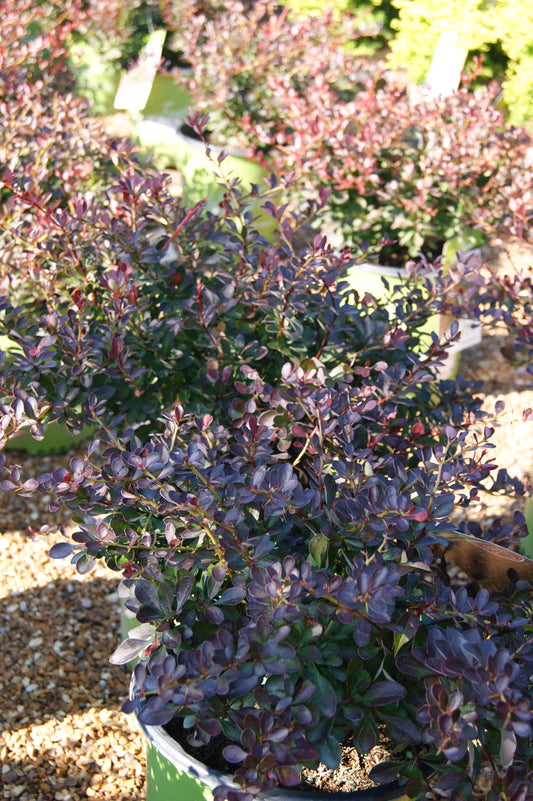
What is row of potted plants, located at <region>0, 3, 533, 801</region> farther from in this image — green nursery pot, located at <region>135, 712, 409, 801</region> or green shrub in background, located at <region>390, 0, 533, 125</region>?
green shrub in background, located at <region>390, 0, 533, 125</region>

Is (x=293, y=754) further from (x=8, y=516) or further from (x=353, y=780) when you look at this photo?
(x=8, y=516)

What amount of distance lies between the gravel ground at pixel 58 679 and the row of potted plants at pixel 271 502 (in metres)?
0.45

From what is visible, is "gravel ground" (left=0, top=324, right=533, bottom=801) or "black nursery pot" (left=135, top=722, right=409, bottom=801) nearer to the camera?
"black nursery pot" (left=135, top=722, right=409, bottom=801)

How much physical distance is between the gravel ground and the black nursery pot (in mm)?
495

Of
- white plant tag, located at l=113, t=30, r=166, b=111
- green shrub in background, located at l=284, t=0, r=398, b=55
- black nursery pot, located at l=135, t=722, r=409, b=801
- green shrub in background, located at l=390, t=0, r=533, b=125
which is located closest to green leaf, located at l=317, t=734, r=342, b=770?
black nursery pot, located at l=135, t=722, r=409, b=801

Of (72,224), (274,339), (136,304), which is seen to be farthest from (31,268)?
(274,339)

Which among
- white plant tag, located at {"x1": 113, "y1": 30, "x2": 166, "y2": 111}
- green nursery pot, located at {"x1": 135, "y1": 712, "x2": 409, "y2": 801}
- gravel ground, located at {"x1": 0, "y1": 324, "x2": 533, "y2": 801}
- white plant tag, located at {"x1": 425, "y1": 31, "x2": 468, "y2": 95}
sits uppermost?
white plant tag, located at {"x1": 425, "y1": 31, "x2": 468, "y2": 95}

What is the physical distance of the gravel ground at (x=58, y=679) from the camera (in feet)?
5.78

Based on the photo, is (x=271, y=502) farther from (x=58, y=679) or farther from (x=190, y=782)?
(x=58, y=679)

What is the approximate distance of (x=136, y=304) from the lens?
159 centimetres

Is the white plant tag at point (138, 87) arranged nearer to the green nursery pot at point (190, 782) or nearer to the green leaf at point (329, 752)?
the green nursery pot at point (190, 782)

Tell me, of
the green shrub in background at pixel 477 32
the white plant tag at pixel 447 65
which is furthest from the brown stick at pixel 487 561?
the green shrub in background at pixel 477 32

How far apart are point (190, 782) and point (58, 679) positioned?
0.88 meters

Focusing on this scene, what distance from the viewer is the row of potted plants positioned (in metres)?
1.04
